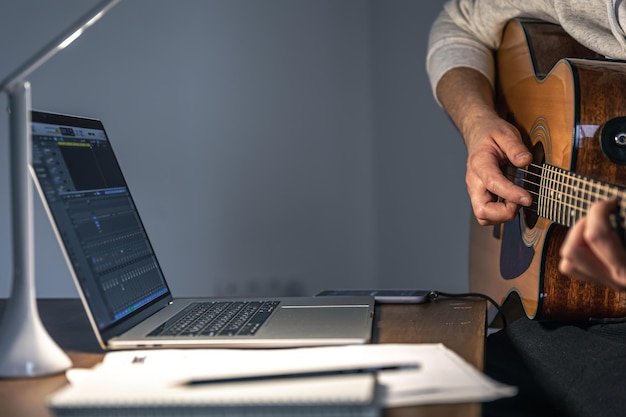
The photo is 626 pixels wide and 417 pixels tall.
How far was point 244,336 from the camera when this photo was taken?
0.94 metres

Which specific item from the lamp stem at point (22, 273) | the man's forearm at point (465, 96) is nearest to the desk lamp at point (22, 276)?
the lamp stem at point (22, 273)

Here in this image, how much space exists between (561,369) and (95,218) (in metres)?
0.63

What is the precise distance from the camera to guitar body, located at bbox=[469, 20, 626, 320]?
1.26 m

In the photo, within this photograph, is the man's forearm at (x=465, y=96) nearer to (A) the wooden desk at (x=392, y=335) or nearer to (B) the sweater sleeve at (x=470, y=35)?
(B) the sweater sleeve at (x=470, y=35)

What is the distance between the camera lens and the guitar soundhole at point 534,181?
1.36m

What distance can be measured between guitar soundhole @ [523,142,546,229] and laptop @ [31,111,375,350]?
0.36 meters

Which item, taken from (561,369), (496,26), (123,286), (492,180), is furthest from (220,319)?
(496,26)

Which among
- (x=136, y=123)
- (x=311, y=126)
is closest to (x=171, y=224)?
(x=136, y=123)

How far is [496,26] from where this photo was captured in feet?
5.94

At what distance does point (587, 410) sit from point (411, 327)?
9.0 inches

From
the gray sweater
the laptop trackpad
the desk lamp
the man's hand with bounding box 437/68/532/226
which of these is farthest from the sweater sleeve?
the desk lamp

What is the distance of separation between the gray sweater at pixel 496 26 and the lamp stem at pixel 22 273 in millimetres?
972

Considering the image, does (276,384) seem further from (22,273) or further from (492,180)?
(492,180)

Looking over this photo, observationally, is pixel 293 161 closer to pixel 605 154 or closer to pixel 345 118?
pixel 345 118
